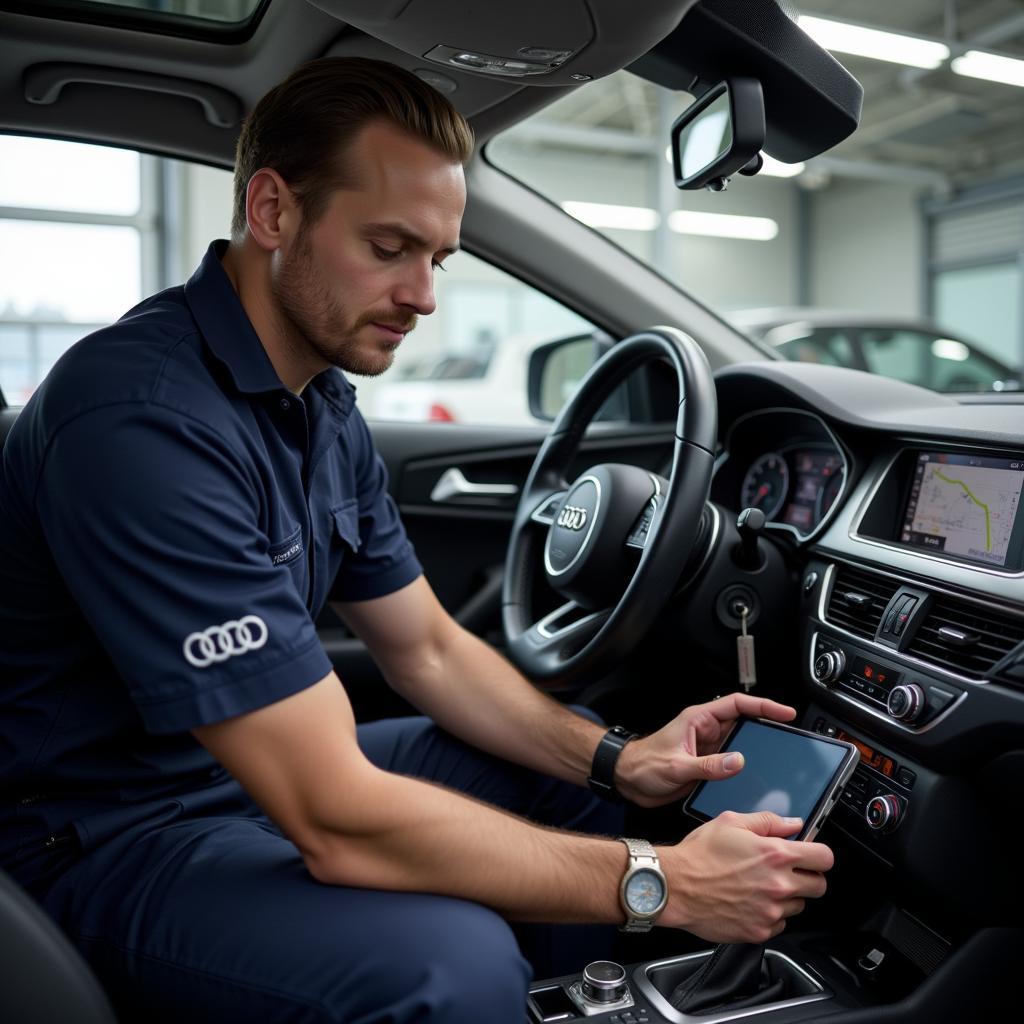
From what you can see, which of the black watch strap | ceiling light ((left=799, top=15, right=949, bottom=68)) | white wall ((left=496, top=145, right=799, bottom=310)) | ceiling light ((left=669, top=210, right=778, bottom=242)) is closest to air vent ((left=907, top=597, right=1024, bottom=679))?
the black watch strap

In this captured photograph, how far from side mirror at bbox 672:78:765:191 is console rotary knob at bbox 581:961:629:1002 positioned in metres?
1.07

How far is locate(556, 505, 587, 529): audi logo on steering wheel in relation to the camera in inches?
58.7

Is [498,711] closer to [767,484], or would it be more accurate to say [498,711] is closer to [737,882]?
[737,882]

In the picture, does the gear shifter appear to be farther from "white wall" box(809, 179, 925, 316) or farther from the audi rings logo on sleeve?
"white wall" box(809, 179, 925, 316)

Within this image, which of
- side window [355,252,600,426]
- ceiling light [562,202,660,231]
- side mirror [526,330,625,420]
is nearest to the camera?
side mirror [526,330,625,420]

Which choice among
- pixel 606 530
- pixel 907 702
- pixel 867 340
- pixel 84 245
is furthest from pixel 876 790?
pixel 84 245

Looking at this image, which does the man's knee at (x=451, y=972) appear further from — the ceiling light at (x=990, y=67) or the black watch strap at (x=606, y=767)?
the ceiling light at (x=990, y=67)

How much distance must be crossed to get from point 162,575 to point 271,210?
456 millimetres

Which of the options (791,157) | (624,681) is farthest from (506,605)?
(791,157)

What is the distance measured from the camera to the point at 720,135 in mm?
1399

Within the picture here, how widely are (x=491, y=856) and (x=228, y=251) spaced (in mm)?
745

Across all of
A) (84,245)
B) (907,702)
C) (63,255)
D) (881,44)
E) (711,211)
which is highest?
(711,211)

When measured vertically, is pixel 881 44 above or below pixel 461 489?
above

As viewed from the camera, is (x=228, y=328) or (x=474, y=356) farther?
(x=474, y=356)
